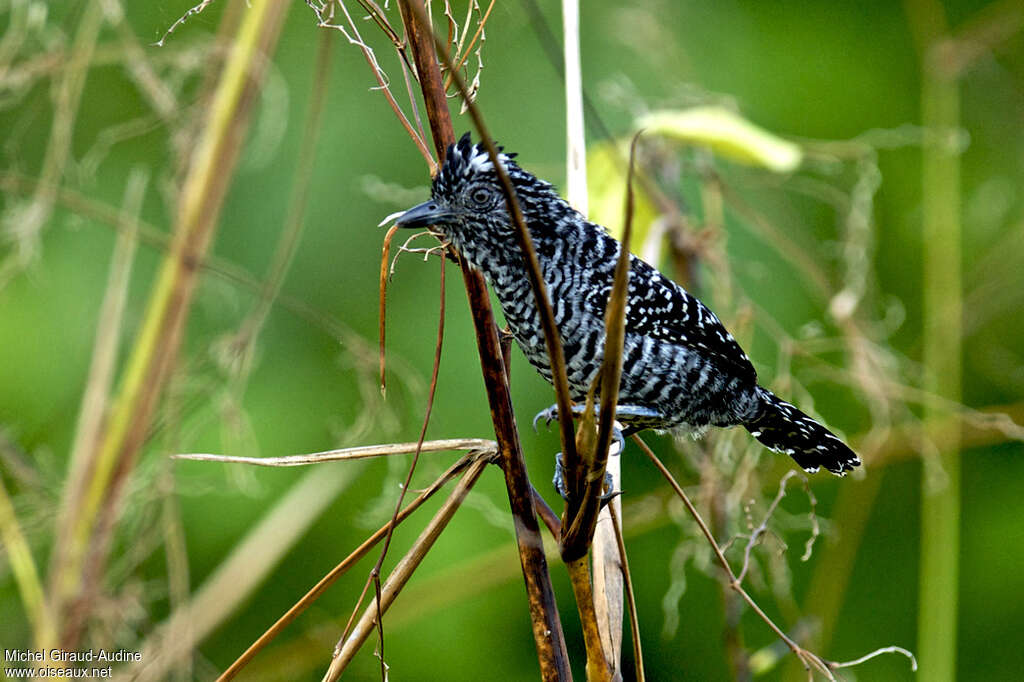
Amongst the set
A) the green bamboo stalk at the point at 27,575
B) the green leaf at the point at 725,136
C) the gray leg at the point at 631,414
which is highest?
the green leaf at the point at 725,136

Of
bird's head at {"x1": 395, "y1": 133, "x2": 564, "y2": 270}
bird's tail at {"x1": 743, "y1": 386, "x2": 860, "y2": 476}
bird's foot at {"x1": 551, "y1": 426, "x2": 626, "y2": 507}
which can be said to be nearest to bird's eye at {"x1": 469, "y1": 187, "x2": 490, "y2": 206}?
bird's head at {"x1": 395, "y1": 133, "x2": 564, "y2": 270}

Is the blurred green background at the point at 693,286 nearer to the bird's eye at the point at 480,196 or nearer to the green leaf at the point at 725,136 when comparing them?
the green leaf at the point at 725,136

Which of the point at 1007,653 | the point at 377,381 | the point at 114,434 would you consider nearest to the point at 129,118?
the point at 377,381

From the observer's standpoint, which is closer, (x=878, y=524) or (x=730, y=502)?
(x=730, y=502)

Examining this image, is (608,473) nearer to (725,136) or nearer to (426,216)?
(426,216)

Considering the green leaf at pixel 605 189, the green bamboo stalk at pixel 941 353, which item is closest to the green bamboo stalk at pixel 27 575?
the green leaf at pixel 605 189

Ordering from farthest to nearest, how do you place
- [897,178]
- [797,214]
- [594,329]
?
[897,178] → [797,214] → [594,329]

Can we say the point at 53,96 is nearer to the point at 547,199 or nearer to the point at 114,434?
the point at 114,434
